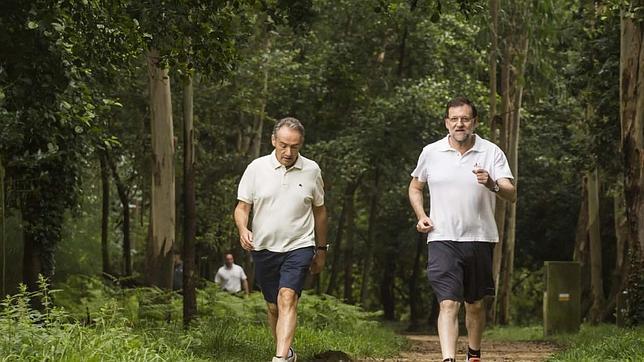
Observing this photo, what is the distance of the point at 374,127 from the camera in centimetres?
3438

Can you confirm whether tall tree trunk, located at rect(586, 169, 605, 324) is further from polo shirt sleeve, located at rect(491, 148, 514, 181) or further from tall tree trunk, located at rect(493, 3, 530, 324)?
polo shirt sleeve, located at rect(491, 148, 514, 181)

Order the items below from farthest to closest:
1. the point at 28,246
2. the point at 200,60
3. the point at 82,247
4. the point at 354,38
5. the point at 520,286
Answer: the point at 520,286, the point at 354,38, the point at 82,247, the point at 28,246, the point at 200,60

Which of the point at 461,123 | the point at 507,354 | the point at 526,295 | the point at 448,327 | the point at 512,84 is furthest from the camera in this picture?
the point at 526,295

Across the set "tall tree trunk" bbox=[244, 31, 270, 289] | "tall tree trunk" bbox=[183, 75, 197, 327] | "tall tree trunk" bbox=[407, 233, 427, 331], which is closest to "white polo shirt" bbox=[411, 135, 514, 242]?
"tall tree trunk" bbox=[183, 75, 197, 327]

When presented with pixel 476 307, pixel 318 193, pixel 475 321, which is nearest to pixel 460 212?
pixel 476 307

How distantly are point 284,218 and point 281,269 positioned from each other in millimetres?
448

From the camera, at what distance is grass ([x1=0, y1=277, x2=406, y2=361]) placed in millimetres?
7715

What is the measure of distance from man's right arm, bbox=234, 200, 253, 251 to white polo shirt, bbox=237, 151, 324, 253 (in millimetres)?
64

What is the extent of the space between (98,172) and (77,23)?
77.1ft

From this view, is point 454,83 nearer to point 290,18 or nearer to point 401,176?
point 401,176

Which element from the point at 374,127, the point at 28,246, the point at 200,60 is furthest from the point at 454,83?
the point at 200,60

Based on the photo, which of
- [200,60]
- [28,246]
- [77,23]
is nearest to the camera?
[77,23]

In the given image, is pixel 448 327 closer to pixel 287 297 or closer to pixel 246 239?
pixel 287 297

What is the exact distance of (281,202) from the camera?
9.66 meters
